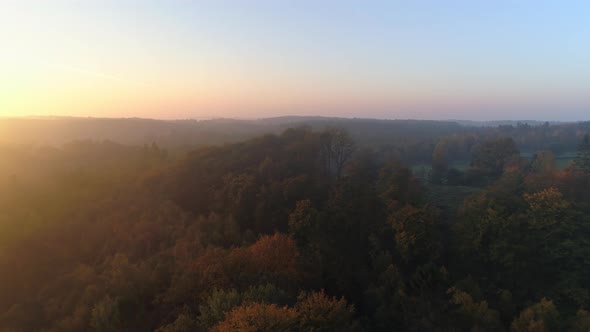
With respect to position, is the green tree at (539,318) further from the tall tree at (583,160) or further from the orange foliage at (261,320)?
the tall tree at (583,160)

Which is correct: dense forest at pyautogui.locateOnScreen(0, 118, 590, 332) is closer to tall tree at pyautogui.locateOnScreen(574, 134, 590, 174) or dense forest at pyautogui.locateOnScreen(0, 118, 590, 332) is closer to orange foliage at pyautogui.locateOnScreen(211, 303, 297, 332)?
orange foliage at pyautogui.locateOnScreen(211, 303, 297, 332)

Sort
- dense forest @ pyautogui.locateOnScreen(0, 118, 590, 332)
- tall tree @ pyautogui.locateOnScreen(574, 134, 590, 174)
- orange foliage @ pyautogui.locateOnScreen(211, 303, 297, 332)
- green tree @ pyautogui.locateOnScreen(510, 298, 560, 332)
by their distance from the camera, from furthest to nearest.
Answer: tall tree @ pyautogui.locateOnScreen(574, 134, 590, 174) < dense forest @ pyautogui.locateOnScreen(0, 118, 590, 332) < green tree @ pyautogui.locateOnScreen(510, 298, 560, 332) < orange foliage @ pyautogui.locateOnScreen(211, 303, 297, 332)

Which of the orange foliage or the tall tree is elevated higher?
the tall tree

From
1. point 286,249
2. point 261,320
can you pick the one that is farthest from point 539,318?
point 261,320

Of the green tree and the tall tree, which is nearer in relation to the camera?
the green tree

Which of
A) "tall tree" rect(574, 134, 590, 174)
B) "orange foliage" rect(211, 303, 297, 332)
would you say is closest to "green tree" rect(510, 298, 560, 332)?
"orange foliage" rect(211, 303, 297, 332)

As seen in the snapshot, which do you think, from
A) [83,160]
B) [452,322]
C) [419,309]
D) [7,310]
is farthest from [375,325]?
[83,160]

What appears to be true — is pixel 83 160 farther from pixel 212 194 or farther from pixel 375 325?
pixel 375 325

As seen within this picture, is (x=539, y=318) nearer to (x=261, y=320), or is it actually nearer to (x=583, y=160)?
(x=261, y=320)
